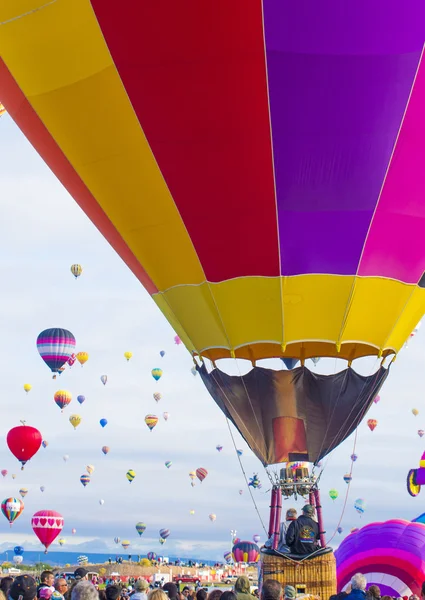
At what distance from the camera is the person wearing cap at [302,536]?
9562 mm

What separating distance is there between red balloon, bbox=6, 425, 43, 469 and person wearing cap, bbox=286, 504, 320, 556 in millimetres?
19624

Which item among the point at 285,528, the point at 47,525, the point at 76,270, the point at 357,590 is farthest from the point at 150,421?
the point at 357,590

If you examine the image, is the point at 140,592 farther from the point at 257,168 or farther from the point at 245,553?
the point at 245,553

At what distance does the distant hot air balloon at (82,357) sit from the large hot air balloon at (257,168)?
24660 millimetres

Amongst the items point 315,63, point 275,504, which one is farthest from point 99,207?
point 275,504

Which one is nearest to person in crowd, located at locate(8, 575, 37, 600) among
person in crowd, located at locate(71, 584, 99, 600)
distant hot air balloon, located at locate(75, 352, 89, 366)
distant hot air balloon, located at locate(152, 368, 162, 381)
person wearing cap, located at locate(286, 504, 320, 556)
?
person in crowd, located at locate(71, 584, 99, 600)

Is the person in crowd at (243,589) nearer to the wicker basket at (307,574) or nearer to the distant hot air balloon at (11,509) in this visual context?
the wicker basket at (307,574)

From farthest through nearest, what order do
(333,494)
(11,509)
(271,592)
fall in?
(333,494)
(11,509)
(271,592)

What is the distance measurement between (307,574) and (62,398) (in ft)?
86.1

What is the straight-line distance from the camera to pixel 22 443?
28.0 m

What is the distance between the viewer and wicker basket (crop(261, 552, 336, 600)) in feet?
31.0

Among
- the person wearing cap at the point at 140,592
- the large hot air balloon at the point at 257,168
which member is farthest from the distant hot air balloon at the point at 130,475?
the person wearing cap at the point at 140,592

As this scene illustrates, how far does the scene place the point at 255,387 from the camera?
10773 millimetres

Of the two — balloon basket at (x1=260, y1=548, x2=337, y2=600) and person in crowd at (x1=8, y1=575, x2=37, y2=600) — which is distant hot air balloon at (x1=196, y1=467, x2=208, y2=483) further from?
person in crowd at (x1=8, y1=575, x2=37, y2=600)
